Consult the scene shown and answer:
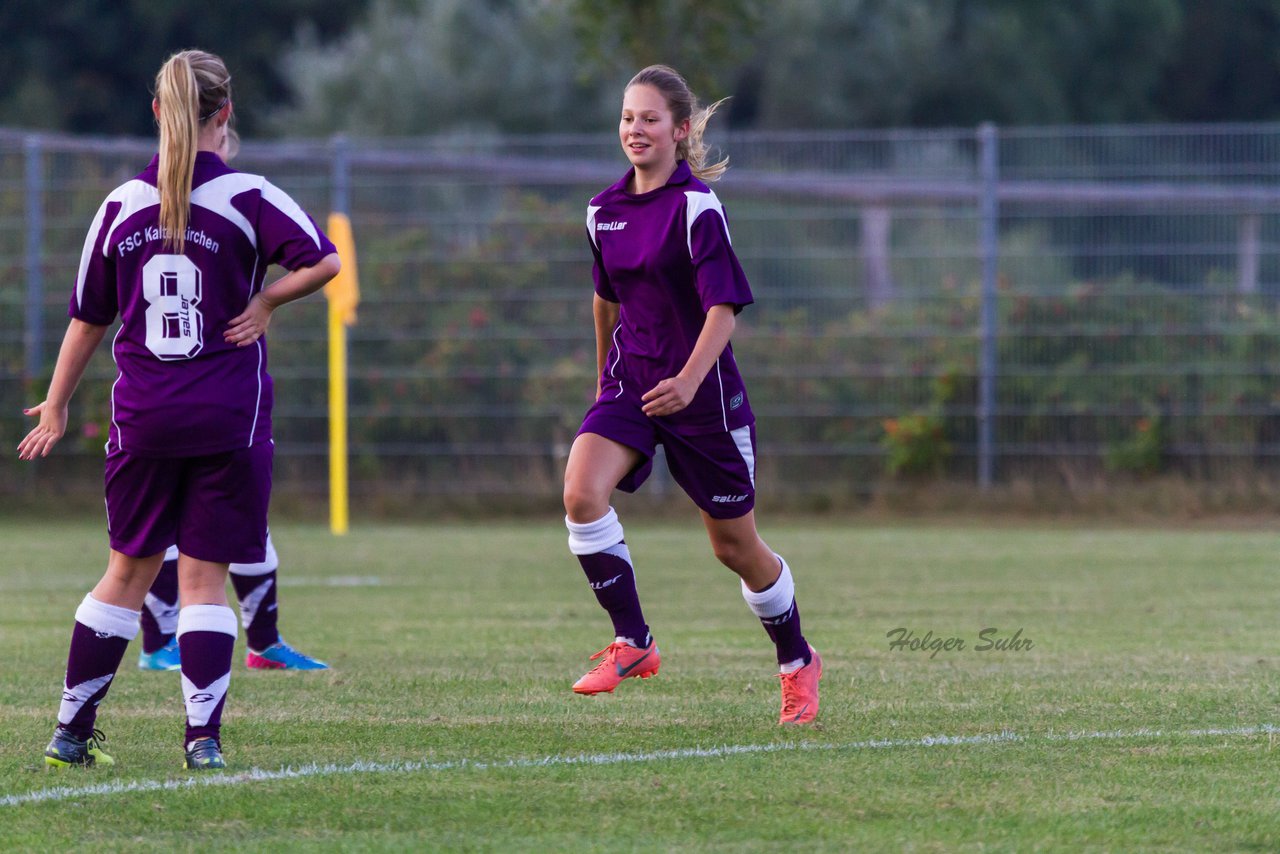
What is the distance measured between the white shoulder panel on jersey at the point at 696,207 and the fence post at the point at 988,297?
1063 centimetres

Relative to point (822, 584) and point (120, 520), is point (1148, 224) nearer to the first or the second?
point (822, 584)

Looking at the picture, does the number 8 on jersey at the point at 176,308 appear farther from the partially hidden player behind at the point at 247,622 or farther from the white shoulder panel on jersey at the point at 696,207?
the partially hidden player behind at the point at 247,622

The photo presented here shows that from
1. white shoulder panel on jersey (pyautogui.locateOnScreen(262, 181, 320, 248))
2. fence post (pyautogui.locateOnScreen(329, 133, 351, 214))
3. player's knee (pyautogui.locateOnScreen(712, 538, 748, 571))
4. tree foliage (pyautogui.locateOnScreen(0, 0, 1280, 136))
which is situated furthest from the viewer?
tree foliage (pyautogui.locateOnScreen(0, 0, 1280, 136))

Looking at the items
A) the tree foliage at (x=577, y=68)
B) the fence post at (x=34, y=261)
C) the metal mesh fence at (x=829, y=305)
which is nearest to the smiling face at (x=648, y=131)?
the metal mesh fence at (x=829, y=305)

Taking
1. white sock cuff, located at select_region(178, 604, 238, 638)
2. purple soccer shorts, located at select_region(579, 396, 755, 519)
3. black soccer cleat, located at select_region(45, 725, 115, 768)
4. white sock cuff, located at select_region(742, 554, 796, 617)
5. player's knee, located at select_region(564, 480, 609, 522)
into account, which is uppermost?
purple soccer shorts, located at select_region(579, 396, 755, 519)

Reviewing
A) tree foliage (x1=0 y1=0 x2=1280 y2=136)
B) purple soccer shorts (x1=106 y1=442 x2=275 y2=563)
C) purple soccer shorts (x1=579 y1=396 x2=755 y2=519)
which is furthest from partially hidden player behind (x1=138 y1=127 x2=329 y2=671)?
tree foliage (x1=0 y1=0 x2=1280 y2=136)

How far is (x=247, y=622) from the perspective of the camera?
6.75 metres

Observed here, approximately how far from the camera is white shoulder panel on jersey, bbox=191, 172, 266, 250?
438 cm

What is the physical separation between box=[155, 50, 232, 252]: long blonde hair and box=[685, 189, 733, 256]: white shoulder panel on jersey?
1409 mm

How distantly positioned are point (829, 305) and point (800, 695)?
10830mm

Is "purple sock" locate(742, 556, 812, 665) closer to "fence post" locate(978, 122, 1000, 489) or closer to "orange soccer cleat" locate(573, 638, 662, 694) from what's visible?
"orange soccer cleat" locate(573, 638, 662, 694)

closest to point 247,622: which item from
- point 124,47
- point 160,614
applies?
point 160,614

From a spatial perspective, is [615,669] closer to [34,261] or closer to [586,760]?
Result: [586,760]

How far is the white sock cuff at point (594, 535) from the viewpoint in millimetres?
5297
